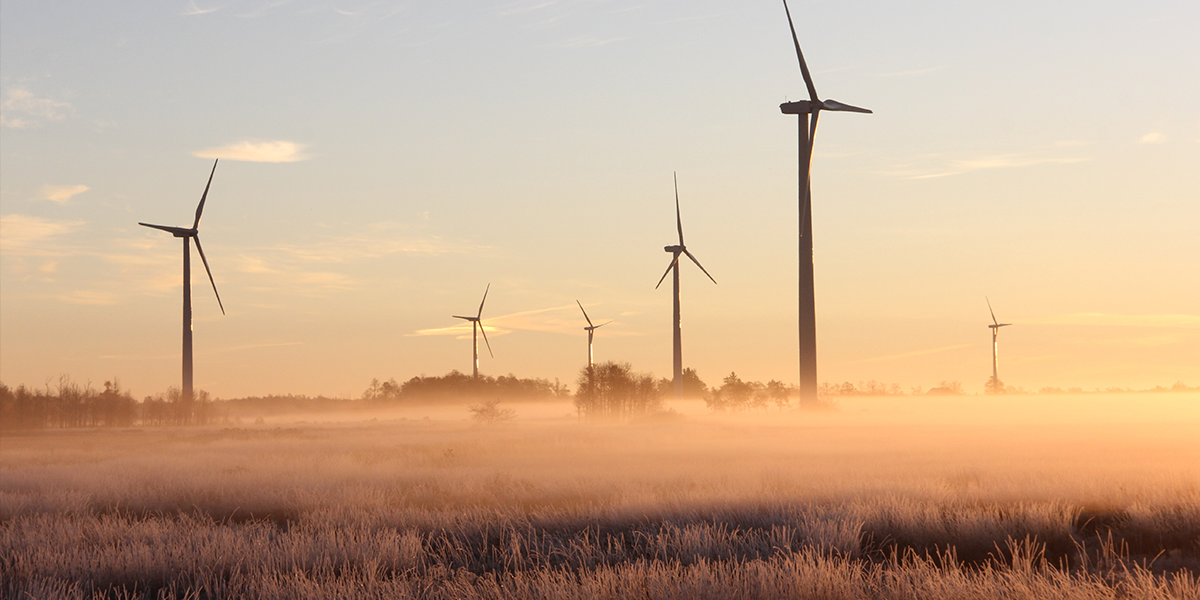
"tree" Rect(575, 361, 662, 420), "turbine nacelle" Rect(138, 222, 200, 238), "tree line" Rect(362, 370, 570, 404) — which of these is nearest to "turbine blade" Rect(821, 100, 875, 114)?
"tree" Rect(575, 361, 662, 420)

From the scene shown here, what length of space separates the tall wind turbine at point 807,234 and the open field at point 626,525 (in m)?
20.6

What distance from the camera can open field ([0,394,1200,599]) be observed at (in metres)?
10.6

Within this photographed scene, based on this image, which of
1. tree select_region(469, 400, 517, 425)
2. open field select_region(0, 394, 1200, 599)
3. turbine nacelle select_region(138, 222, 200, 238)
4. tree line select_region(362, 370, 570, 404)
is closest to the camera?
open field select_region(0, 394, 1200, 599)

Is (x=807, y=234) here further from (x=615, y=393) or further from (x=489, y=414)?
(x=489, y=414)

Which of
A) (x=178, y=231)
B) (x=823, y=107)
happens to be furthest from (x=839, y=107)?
(x=178, y=231)

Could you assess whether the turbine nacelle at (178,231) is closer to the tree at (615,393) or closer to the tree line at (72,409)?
the tree line at (72,409)

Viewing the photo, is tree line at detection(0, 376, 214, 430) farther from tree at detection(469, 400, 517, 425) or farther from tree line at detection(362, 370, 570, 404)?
tree line at detection(362, 370, 570, 404)

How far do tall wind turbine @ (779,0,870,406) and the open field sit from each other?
20.6 m

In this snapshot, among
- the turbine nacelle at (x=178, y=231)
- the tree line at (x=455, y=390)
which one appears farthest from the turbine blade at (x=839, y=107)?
the tree line at (x=455, y=390)

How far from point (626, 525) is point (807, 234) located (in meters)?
40.8

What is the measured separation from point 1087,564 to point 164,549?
13268 millimetres

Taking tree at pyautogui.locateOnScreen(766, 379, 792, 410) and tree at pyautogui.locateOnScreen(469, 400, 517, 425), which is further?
tree at pyautogui.locateOnScreen(766, 379, 792, 410)

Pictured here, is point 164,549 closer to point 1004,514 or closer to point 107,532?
point 107,532

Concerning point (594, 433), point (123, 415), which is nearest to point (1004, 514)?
point (594, 433)
